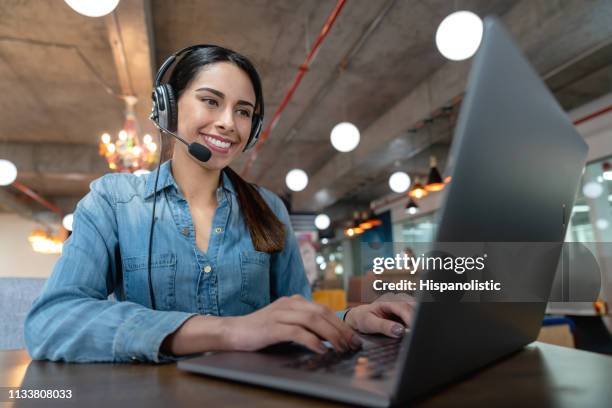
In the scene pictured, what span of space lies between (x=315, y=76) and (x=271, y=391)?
5153 mm

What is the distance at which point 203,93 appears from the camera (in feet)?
3.17

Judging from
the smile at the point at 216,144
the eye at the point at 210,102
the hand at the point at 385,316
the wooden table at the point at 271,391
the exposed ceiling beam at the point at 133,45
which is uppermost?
the exposed ceiling beam at the point at 133,45

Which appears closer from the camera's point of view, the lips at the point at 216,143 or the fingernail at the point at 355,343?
the fingernail at the point at 355,343

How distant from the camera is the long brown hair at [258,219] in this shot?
1.00 meters

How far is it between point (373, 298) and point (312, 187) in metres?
9.52

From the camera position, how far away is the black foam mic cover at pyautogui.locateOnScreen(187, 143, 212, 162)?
2.96 ft

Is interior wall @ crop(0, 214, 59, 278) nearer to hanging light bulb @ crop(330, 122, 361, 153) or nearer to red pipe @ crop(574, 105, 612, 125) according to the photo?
hanging light bulb @ crop(330, 122, 361, 153)

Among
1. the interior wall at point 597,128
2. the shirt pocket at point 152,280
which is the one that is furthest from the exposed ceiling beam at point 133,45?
the interior wall at point 597,128

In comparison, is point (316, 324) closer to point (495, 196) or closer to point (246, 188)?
point (495, 196)

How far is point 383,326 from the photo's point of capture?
0.70m

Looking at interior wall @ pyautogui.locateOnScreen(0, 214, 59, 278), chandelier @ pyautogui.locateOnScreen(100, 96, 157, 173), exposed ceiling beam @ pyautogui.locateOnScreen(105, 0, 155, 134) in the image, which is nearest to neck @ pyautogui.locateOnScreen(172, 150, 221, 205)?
exposed ceiling beam @ pyautogui.locateOnScreen(105, 0, 155, 134)

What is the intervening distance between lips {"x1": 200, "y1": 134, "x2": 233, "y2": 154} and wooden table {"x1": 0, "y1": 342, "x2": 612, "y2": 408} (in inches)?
21.6

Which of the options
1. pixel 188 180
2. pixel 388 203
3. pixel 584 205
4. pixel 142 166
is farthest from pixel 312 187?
pixel 188 180

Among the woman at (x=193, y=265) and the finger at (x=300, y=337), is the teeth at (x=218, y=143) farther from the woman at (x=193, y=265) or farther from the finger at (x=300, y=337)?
the finger at (x=300, y=337)
